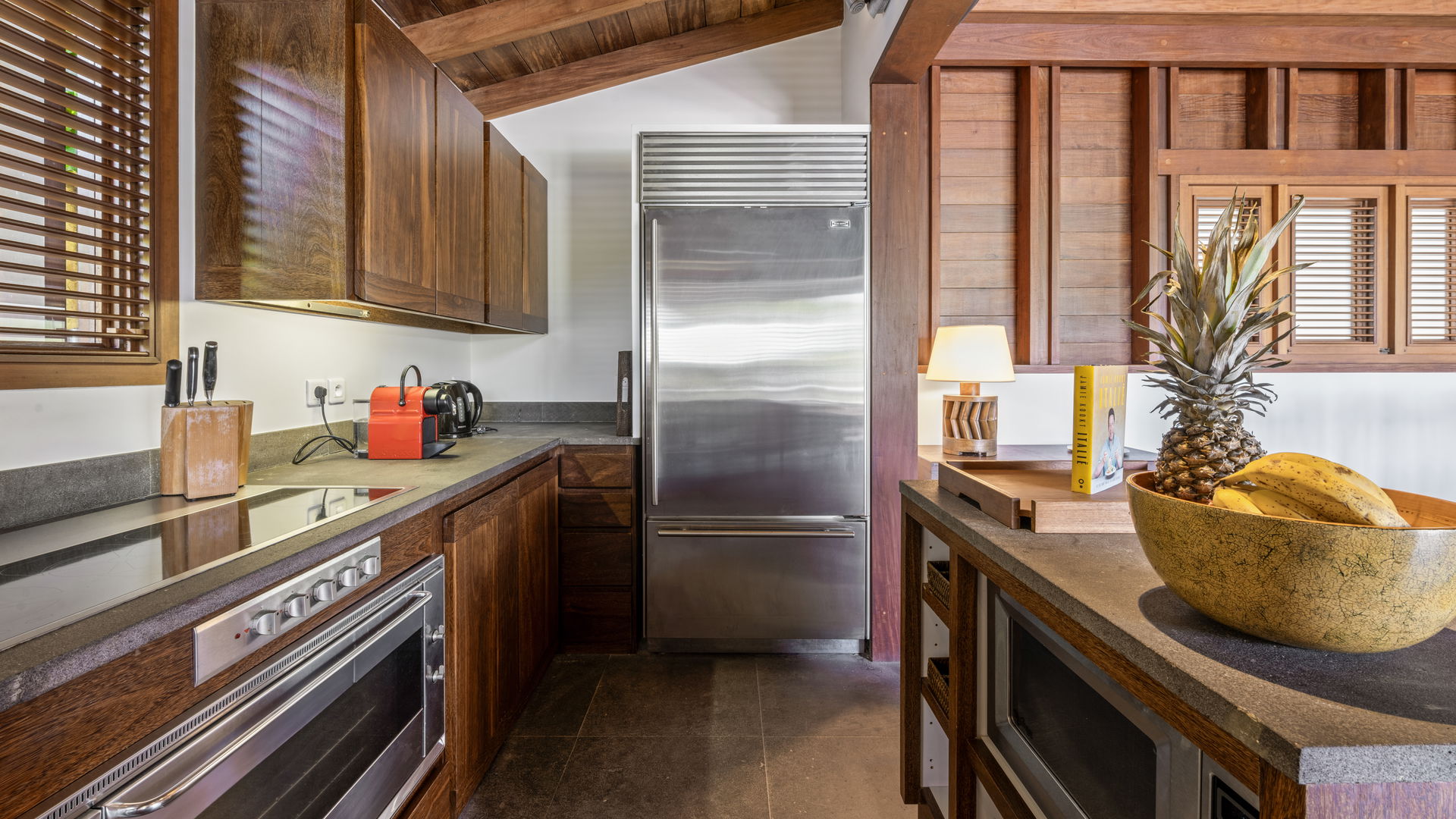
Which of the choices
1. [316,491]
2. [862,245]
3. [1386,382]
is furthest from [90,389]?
[1386,382]

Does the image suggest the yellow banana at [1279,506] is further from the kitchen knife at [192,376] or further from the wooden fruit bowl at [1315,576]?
the kitchen knife at [192,376]

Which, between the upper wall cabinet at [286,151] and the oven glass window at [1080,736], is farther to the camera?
the upper wall cabinet at [286,151]

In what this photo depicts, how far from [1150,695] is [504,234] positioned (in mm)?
2655

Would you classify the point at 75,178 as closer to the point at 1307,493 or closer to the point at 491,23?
the point at 491,23

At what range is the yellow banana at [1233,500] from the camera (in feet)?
2.15

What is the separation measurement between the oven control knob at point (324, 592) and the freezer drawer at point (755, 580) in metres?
1.54

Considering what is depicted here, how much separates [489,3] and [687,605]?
249 cm

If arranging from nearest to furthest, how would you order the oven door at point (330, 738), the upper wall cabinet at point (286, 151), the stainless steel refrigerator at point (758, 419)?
the oven door at point (330, 738) < the upper wall cabinet at point (286, 151) < the stainless steel refrigerator at point (758, 419)

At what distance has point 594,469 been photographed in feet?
8.55

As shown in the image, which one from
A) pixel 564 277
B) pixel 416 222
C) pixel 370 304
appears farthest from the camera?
pixel 564 277

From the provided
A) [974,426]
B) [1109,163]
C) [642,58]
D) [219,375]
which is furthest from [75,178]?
[1109,163]

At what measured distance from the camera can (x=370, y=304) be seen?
1.72 metres

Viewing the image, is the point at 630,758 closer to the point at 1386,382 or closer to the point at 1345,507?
the point at 1345,507

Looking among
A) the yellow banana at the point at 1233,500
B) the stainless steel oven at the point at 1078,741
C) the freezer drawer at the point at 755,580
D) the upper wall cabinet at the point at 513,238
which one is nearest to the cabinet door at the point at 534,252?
the upper wall cabinet at the point at 513,238
